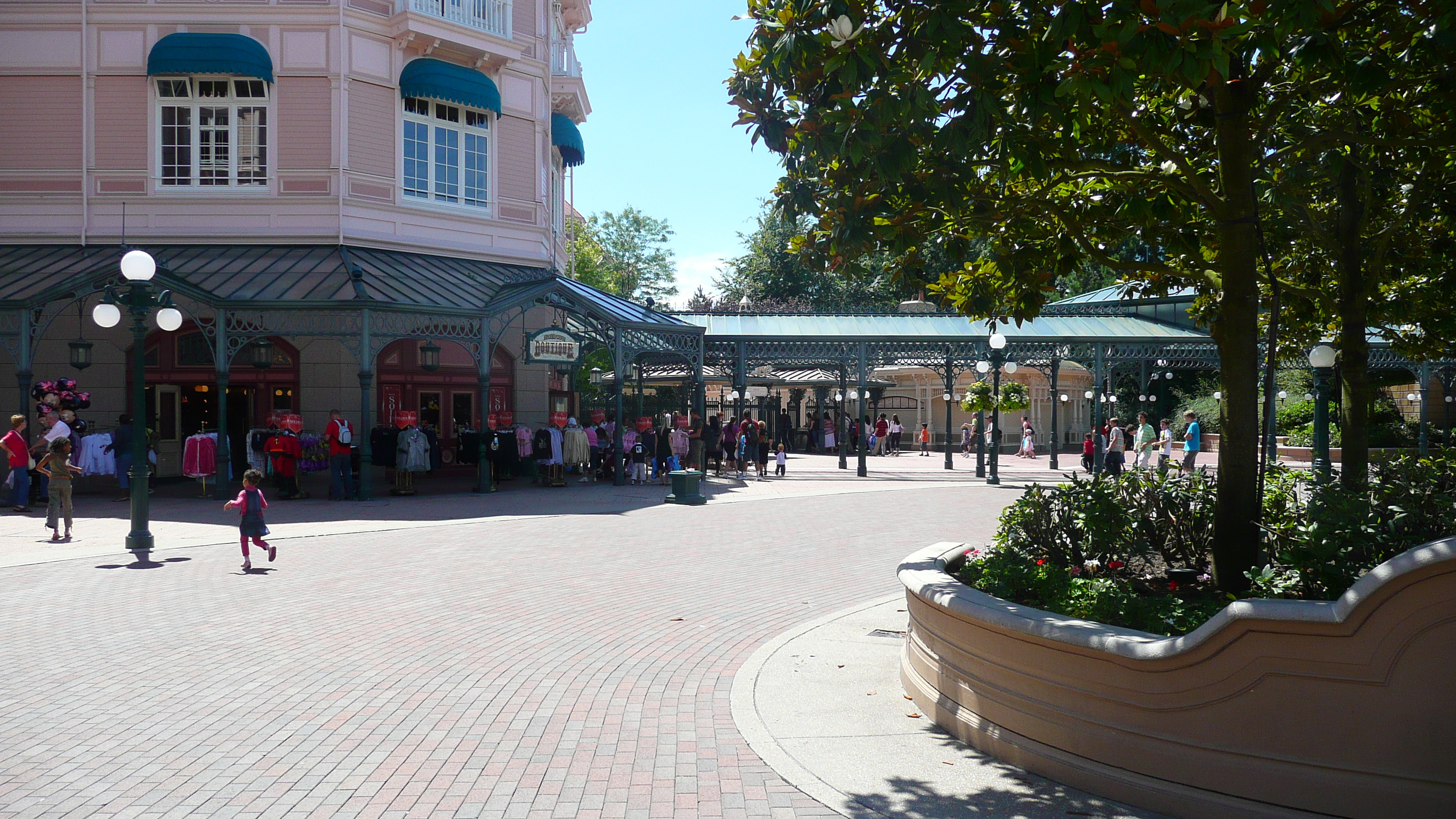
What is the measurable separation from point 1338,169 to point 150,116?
74.8ft

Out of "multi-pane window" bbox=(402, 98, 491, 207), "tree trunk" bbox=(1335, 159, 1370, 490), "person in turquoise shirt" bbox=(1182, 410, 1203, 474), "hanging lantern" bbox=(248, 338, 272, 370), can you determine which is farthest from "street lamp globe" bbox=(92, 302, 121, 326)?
"person in turquoise shirt" bbox=(1182, 410, 1203, 474)

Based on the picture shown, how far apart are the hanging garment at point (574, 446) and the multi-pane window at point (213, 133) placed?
28.1 feet

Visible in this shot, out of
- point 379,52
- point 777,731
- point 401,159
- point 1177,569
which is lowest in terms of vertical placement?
point 777,731

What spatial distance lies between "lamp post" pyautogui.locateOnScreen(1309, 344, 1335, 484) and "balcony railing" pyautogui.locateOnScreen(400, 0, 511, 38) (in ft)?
60.6

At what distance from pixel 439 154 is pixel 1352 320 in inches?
780

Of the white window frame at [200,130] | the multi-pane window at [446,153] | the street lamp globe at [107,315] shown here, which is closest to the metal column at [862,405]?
the multi-pane window at [446,153]

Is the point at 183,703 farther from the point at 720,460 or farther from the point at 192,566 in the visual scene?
the point at 720,460

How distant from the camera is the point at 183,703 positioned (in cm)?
598

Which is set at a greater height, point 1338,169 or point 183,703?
point 1338,169

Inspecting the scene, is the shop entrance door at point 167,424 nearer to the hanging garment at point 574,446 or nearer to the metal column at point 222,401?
the metal column at point 222,401

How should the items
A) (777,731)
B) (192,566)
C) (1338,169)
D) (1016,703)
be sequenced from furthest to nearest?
(192,566) < (1338,169) < (777,731) < (1016,703)

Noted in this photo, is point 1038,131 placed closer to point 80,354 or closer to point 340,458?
point 340,458

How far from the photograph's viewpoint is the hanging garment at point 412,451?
19562mm

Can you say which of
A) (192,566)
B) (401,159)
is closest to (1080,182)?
(192,566)
